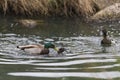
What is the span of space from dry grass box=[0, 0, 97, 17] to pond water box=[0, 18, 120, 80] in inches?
24.0

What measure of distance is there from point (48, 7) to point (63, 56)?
5.93 metres

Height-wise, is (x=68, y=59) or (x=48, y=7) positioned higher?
(x=48, y=7)

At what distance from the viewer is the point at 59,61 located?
35.3 ft

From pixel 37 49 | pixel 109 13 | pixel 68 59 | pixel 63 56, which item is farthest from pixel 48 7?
pixel 68 59

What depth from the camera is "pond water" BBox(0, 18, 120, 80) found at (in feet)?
30.4

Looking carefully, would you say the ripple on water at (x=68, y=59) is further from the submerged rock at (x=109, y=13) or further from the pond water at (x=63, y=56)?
the submerged rock at (x=109, y=13)

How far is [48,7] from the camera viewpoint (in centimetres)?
1716

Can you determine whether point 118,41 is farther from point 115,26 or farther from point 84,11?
point 84,11

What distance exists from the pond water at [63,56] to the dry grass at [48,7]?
609 millimetres

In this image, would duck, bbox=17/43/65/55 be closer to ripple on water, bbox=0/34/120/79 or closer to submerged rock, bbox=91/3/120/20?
ripple on water, bbox=0/34/120/79

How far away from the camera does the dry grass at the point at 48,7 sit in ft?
55.4

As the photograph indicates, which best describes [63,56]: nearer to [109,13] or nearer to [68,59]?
[68,59]

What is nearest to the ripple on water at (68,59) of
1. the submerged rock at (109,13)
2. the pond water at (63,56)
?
the pond water at (63,56)

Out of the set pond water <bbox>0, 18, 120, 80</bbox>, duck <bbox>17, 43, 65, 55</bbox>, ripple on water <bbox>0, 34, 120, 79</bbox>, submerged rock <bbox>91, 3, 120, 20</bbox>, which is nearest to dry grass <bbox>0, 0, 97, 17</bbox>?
submerged rock <bbox>91, 3, 120, 20</bbox>
